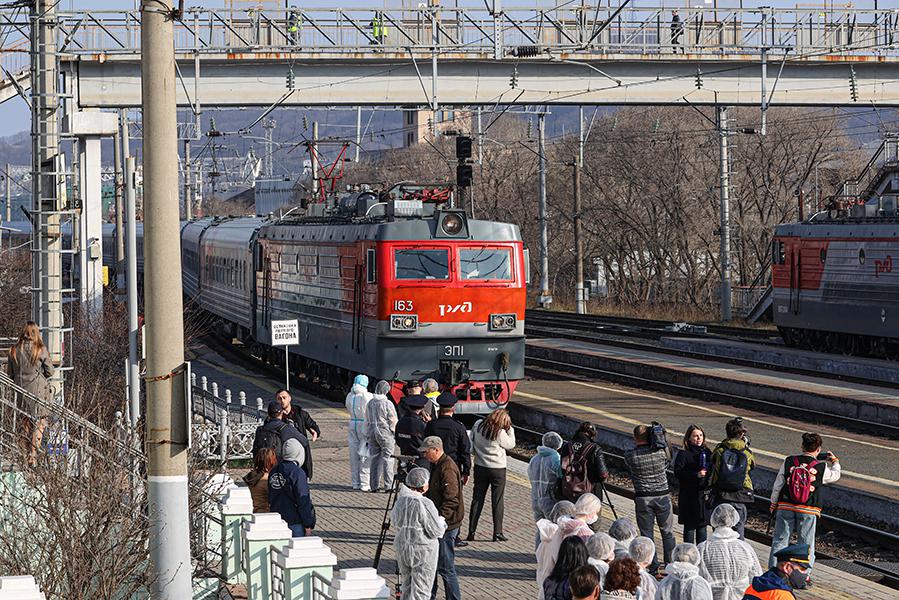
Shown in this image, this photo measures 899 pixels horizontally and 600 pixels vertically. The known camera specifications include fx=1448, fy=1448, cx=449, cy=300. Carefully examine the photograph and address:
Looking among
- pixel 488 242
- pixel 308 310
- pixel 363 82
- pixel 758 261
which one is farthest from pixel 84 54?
pixel 758 261

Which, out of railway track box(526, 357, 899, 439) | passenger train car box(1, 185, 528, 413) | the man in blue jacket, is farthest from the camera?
passenger train car box(1, 185, 528, 413)

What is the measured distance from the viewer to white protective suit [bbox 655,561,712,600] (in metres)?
9.24

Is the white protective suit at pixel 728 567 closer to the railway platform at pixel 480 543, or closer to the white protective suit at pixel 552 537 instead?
the white protective suit at pixel 552 537

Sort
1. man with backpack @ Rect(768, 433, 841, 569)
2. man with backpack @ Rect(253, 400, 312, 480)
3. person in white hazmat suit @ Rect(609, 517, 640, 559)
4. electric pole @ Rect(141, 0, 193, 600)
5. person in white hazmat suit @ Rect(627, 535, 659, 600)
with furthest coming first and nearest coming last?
man with backpack @ Rect(253, 400, 312, 480), man with backpack @ Rect(768, 433, 841, 569), person in white hazmat suit @ Rect(609, 517, 640, 559), person in white hazmat suit @ Rect(627, 535, 659, 600), electric pole @ Rect(141, 0, 193, 600)

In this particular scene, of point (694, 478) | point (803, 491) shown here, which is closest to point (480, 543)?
point (694, 478)

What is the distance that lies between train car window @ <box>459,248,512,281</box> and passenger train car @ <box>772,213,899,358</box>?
12733 millimetres

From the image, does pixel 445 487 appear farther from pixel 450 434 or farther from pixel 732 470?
pixel 732 470

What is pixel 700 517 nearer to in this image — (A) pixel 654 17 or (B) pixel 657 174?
(A) pixel 654 17

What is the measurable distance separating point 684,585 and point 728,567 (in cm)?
127

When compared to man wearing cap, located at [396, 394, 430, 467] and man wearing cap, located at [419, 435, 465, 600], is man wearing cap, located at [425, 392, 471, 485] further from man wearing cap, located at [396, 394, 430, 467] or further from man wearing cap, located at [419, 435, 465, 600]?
man wearing cap, located at [419, 435, 465, 600]

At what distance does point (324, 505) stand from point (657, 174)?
49559 mm

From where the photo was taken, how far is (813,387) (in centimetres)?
2850

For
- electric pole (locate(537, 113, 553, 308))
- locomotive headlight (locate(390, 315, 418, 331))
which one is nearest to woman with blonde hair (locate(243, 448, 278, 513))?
locomotive headlight (locate(390, 315, 418, 331))

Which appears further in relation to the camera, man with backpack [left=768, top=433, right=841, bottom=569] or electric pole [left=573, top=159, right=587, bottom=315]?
electric pole [left=573, top=159, right=587, bottom=315]
